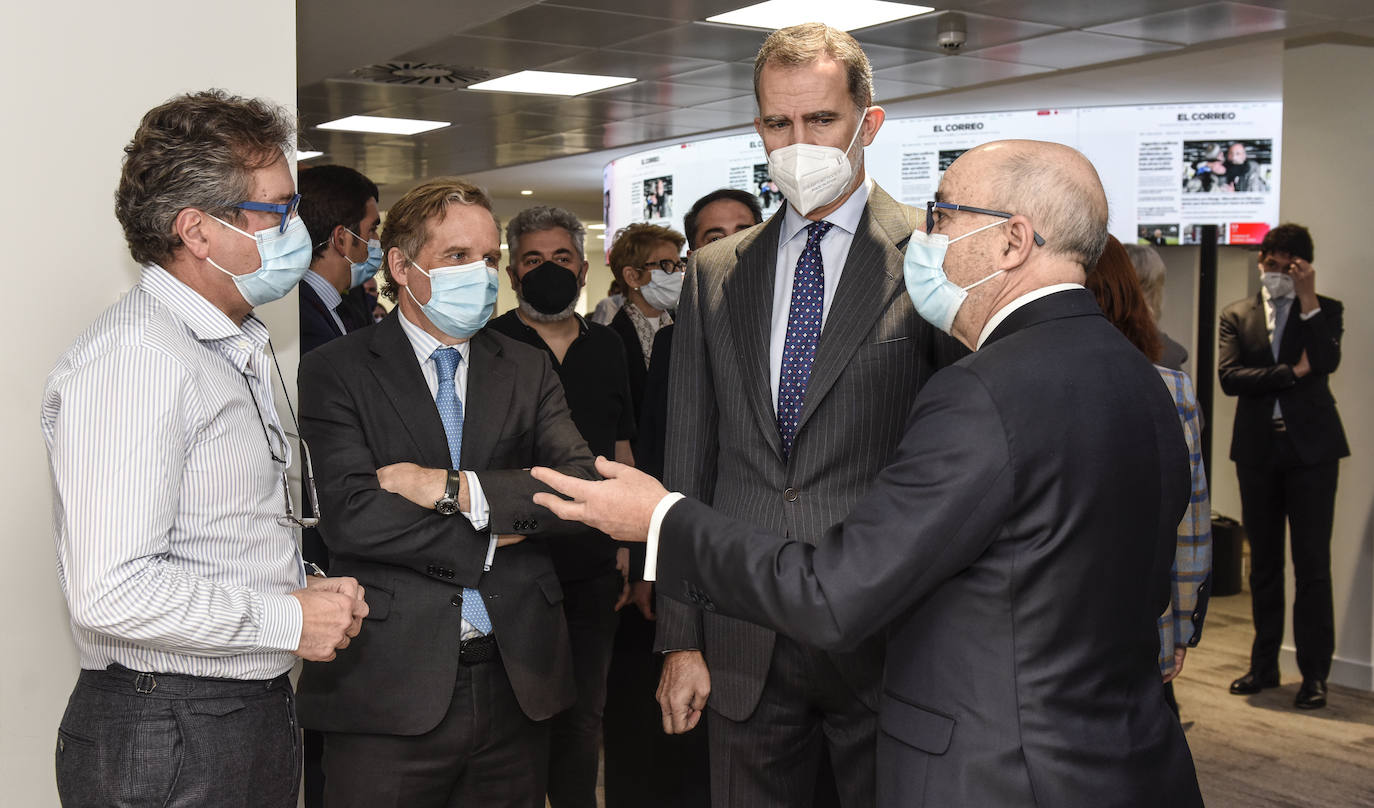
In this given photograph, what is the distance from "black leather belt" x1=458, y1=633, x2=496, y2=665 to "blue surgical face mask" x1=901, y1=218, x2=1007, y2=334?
996mm

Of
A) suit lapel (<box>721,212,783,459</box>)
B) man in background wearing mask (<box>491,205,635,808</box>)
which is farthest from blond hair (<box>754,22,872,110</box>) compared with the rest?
man in background wearing mask (<box>491,205,635,808</box>)

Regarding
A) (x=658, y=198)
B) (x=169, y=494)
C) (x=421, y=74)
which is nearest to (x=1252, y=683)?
(x=169, y=494)

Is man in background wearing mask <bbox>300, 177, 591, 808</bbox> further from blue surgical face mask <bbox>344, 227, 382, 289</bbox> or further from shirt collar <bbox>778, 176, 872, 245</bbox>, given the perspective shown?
blue surgical face mask <bbox>344, 227, 382, 289</bbox>

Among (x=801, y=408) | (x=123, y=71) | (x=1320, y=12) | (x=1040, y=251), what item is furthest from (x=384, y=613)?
(x=1320, y=12)

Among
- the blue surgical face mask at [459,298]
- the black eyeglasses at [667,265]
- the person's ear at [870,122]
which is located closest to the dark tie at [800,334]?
the person's ear at [870,122]

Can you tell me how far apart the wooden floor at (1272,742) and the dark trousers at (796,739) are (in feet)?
8.03

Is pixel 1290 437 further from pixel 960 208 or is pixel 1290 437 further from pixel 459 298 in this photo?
pixel 459 298

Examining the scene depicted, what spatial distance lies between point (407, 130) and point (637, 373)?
5647mm

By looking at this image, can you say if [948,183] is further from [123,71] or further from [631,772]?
[631,772]

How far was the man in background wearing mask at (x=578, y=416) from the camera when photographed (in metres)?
3.06

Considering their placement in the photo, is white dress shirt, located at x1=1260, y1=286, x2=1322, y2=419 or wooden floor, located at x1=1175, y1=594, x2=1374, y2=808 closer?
wooden floor, located at x1=1175, y1=594, x2=1374, y2=808

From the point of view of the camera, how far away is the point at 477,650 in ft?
6.86

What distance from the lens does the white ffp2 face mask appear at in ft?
6.75

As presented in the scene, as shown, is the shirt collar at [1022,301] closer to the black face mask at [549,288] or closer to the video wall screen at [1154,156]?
the black face mask at [549,288]
